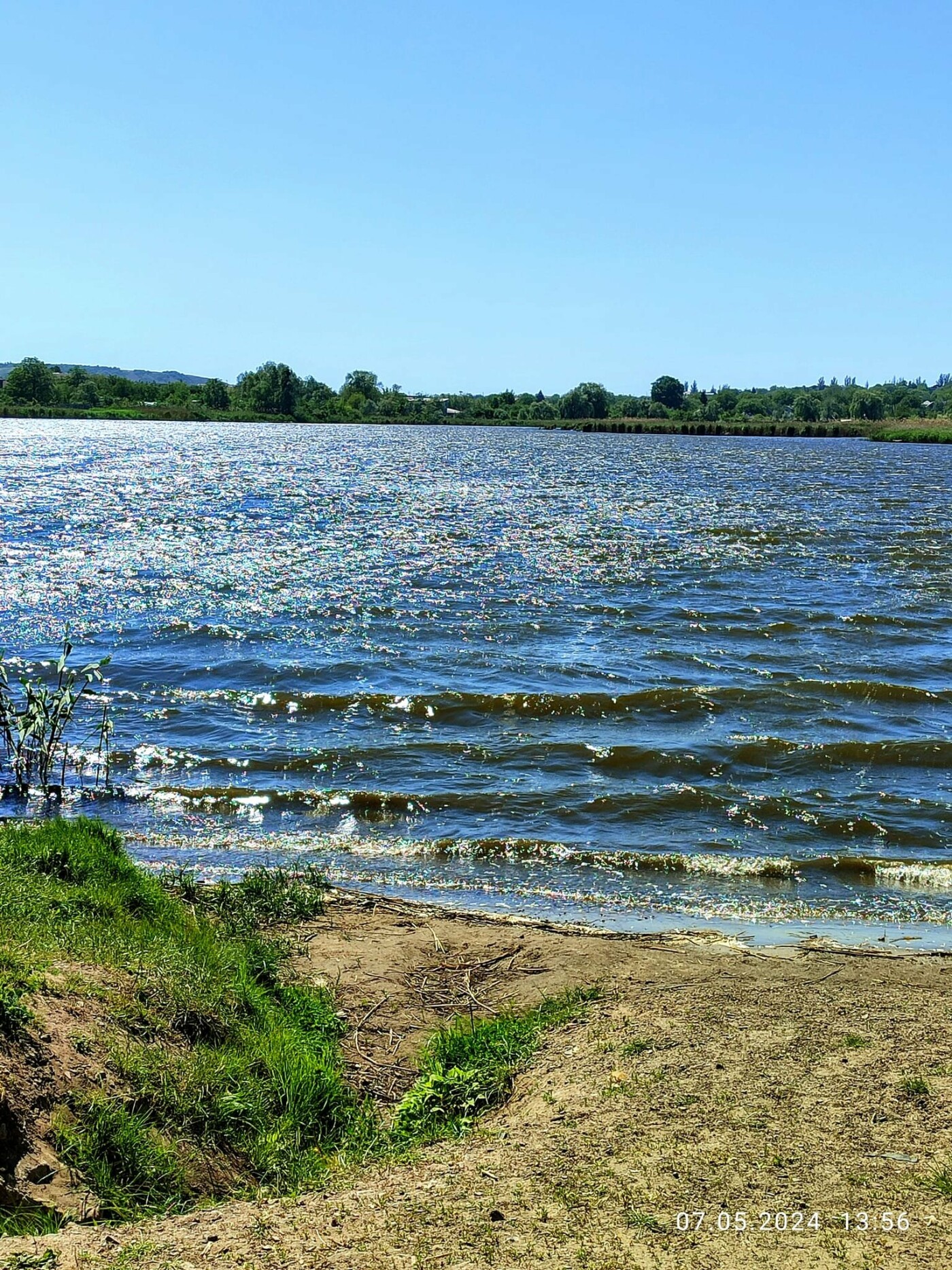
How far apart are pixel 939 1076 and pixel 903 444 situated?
14877 centimetres

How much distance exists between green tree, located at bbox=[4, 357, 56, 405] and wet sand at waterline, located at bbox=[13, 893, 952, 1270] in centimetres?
18888

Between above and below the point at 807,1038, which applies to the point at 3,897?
above

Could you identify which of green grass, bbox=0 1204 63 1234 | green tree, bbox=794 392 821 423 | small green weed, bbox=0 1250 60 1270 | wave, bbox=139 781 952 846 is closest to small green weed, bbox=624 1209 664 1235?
small green weed, bbox=0 1250 60 1270

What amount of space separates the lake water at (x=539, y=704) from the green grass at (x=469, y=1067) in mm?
2479

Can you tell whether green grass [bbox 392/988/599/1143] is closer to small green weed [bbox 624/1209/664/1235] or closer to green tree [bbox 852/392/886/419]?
small green weed [bbox 624/1209/664/1235]

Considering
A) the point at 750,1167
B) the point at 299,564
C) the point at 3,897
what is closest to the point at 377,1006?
the point at 3,897

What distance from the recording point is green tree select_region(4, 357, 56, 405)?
178 meters

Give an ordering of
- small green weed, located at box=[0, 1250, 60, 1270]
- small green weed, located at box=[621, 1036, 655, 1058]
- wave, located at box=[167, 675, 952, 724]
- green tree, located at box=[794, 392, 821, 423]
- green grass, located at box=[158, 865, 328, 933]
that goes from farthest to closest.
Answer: green tree, located at box=[794, 392, 821, 423]
wave, located at box=[167, 675, 952, 724]
green grass, located at box=[158, 865, 328, 933]
small green weed, located at box=[621, 1036, 655, 1058]
small green weed, located at box=[0, 1250, 60, 1270]

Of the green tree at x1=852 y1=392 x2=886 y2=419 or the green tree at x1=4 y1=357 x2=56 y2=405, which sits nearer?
the green tree at x1=4 y1=357 x2=56 y2=405

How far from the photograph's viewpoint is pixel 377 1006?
24.7ft

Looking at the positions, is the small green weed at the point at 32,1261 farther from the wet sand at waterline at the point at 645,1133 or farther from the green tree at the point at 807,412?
the green tree at the point at 807,412

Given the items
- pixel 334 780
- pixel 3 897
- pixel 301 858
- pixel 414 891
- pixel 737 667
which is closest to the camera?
pixel 3 897

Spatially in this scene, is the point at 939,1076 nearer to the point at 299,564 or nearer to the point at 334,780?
the point at 334,780
